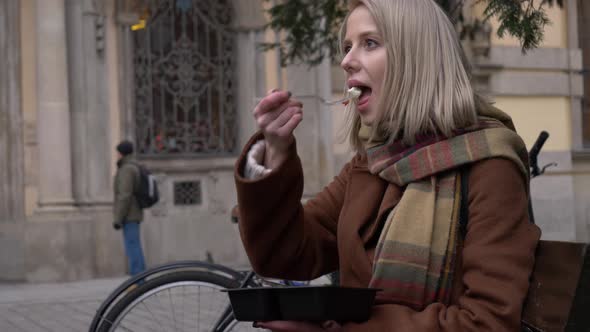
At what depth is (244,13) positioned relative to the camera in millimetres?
12836

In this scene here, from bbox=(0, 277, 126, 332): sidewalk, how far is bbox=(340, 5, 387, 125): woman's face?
4964 millimetres

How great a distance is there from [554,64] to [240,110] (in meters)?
5.11

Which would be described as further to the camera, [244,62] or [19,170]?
[244,62]

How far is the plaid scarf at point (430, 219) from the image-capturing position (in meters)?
1.97

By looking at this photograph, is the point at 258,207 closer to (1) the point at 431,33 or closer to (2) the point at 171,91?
(1) the point at 431,33

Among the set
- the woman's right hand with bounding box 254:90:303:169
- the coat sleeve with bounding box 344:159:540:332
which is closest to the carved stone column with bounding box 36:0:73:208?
the woman's right hand with bounding box 254:90:303:169

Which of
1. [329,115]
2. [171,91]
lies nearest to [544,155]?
[329,115]

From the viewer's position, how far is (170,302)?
360 cm

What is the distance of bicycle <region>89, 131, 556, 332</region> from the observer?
358cm

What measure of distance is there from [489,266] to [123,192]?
8.76 m

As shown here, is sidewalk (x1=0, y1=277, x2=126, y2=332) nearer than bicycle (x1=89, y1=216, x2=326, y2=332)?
No

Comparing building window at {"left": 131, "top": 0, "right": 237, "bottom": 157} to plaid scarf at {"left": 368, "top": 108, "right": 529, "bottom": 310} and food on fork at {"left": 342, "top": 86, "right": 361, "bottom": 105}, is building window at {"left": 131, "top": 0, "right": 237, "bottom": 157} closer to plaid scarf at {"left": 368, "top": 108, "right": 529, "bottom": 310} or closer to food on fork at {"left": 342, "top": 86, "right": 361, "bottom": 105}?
food on fork at {"left": 342, "top": 86, "right": 361, "bottom": 105}

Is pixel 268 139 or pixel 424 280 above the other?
pixel 268 139

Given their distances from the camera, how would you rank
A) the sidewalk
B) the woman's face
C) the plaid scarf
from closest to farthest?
the plaid scarf, the woman's face, the sidewalk
